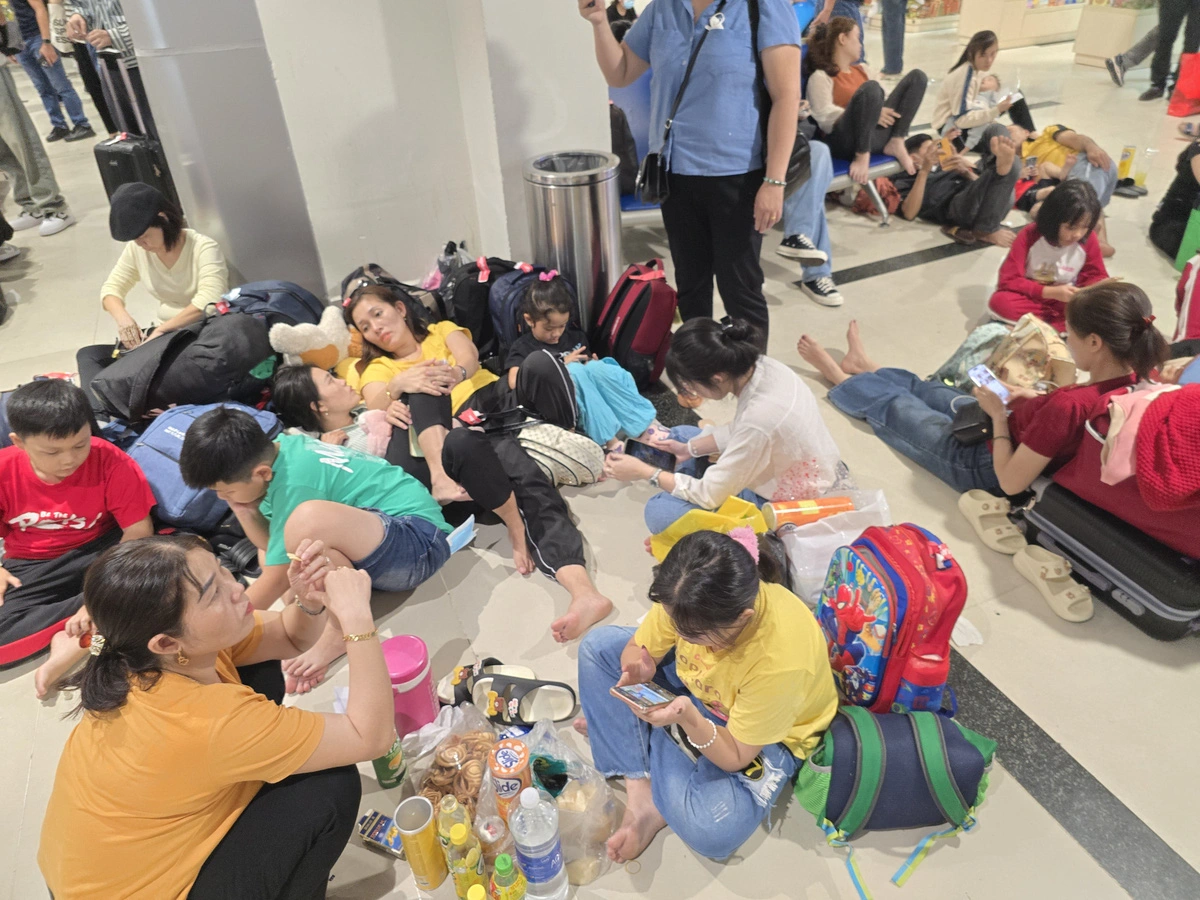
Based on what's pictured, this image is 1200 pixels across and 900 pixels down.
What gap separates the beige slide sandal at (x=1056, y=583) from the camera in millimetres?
2369

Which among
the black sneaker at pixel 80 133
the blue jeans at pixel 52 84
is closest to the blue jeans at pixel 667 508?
the blue jeans at pixel 52 84

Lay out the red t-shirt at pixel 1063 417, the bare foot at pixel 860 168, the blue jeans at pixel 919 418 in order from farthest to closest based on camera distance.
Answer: the bare foot at pixel 860 168, the blue jeans at pixel 919 418, the red t-shirt at pixel 1063 417

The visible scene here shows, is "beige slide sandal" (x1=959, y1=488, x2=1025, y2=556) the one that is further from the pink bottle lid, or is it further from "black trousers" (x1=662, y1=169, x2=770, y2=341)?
the pink bottle lid

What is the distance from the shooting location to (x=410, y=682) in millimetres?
2008

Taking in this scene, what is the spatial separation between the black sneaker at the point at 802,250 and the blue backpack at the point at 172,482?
9.61 feet

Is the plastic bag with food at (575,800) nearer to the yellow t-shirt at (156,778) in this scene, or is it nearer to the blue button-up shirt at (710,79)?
the yellow t-shirt at (156,778)

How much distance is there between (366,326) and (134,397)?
0.94m

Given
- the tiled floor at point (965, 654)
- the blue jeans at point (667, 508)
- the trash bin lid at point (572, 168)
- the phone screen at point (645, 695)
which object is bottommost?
the tiled floor at point (965, 654)

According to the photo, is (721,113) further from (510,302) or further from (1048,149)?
(1048,149)

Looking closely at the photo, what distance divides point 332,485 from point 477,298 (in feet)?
5.06

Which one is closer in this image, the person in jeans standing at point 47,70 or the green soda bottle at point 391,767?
the green soda bottle at point 391,767

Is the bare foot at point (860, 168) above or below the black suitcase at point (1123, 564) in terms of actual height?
above

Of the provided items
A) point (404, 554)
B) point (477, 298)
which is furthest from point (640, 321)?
point (404, 554)

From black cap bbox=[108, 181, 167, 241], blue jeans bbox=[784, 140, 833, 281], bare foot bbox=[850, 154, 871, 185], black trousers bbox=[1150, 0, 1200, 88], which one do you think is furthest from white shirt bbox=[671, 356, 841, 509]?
black trousers bbox=[1150, 0, 1200, 88]
